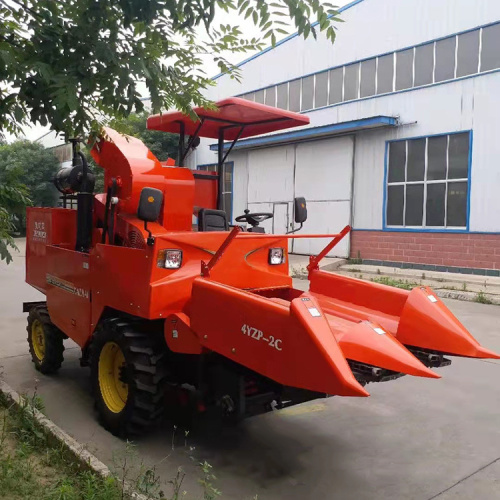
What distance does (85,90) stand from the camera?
273 cm

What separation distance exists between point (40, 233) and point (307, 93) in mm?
16047

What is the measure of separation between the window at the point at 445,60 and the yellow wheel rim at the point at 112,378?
14.4 metres

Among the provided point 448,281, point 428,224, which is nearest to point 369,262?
point 428,224

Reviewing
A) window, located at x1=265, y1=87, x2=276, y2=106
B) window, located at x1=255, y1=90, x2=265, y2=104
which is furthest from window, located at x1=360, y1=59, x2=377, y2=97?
window, located at x1=255, y1=90, x2=265, y2=104

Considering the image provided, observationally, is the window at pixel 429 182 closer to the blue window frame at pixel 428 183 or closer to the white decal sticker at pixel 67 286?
the blue window frame at pixel 428 183

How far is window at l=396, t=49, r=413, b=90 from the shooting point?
16.6m

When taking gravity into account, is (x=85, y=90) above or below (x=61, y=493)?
above

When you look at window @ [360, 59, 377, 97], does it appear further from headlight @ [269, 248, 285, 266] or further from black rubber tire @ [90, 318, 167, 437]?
black rubber tire @ [90, 318, 167, 437]

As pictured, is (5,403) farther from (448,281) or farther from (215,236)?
(448,281)

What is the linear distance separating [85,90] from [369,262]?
624 inches

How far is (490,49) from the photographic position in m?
14.6

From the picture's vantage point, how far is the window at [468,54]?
48.9ft

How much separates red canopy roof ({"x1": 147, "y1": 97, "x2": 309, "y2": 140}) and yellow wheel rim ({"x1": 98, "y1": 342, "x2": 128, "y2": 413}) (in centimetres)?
205

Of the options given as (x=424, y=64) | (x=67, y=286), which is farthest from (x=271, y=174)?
(x=67, y=286)
